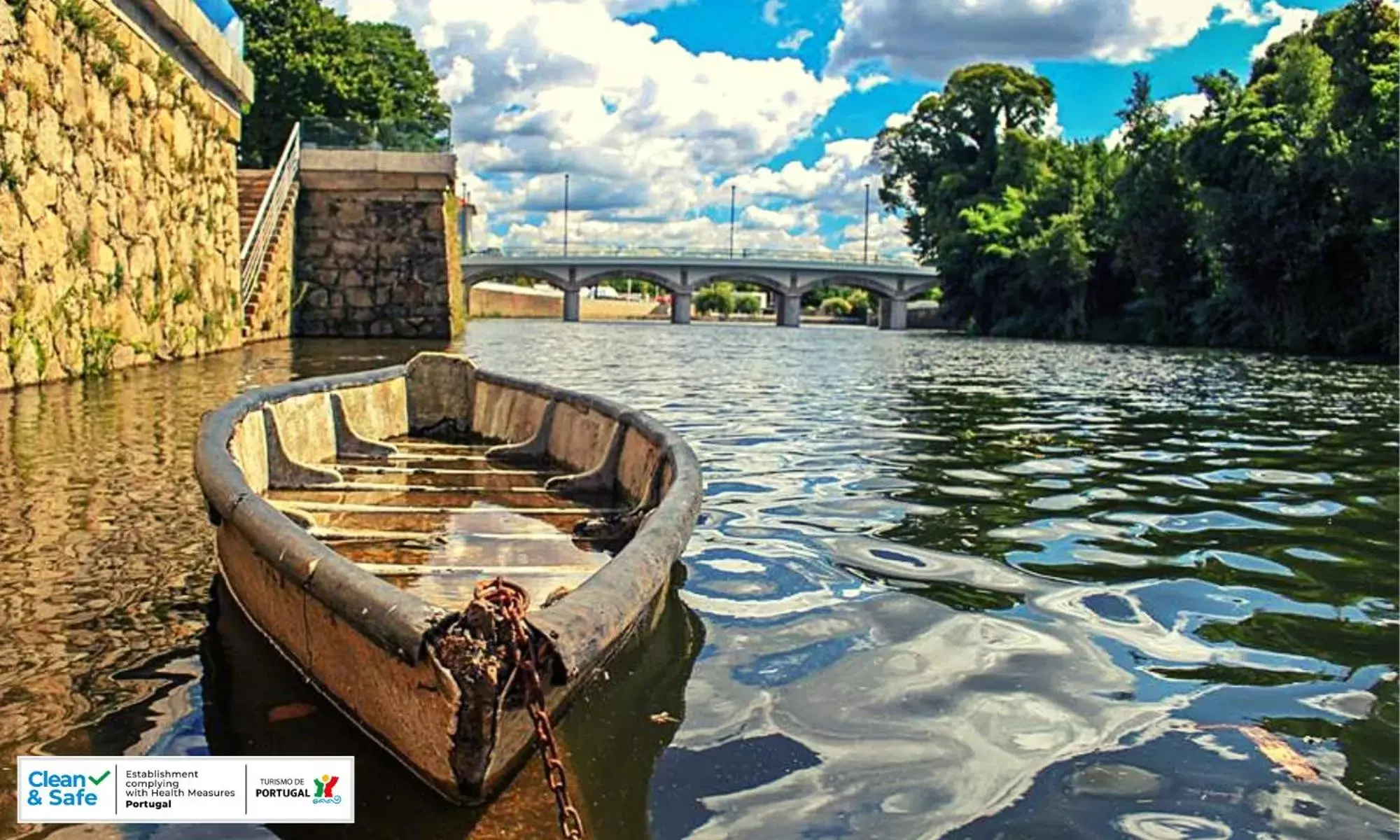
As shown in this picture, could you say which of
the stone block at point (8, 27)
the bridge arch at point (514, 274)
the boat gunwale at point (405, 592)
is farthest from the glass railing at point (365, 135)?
the bridge arch at point (514, 274)

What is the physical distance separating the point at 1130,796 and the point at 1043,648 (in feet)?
3.51

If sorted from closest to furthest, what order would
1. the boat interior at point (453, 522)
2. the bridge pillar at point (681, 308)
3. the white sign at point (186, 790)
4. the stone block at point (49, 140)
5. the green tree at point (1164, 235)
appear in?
the white sign at point (186, 790) → the boat interior at point (453, 522) → the stone block at point (49, 140) → the green tree at point (1164, 235) → the bridge pillar at point (681, 308)

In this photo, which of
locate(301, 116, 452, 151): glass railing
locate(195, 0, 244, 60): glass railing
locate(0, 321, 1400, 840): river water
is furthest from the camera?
locate(301, 116, 452, 151): glass railing

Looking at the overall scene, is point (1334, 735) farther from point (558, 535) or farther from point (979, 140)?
point (979, 140)

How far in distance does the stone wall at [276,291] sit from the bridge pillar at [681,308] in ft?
170

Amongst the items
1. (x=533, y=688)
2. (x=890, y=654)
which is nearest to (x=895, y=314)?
(x=890, y=654)

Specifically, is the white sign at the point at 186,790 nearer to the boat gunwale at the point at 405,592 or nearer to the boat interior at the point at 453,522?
the boat gunwale at the point at 405,592

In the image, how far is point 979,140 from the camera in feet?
183

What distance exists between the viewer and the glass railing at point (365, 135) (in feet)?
77.9

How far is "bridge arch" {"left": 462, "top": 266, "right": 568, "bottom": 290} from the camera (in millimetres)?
66188

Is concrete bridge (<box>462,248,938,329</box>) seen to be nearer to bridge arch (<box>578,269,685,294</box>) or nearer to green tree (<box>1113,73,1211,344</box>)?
bridge arch (<box>578,269,685,294</box>)

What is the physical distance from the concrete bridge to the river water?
2502 inches

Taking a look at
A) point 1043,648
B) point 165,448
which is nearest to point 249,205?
point 165,448

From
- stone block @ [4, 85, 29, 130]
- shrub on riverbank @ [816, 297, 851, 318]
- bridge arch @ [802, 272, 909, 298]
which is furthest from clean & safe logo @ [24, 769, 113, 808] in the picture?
shrub on riverbank @ [816, 297, 851, 318]
